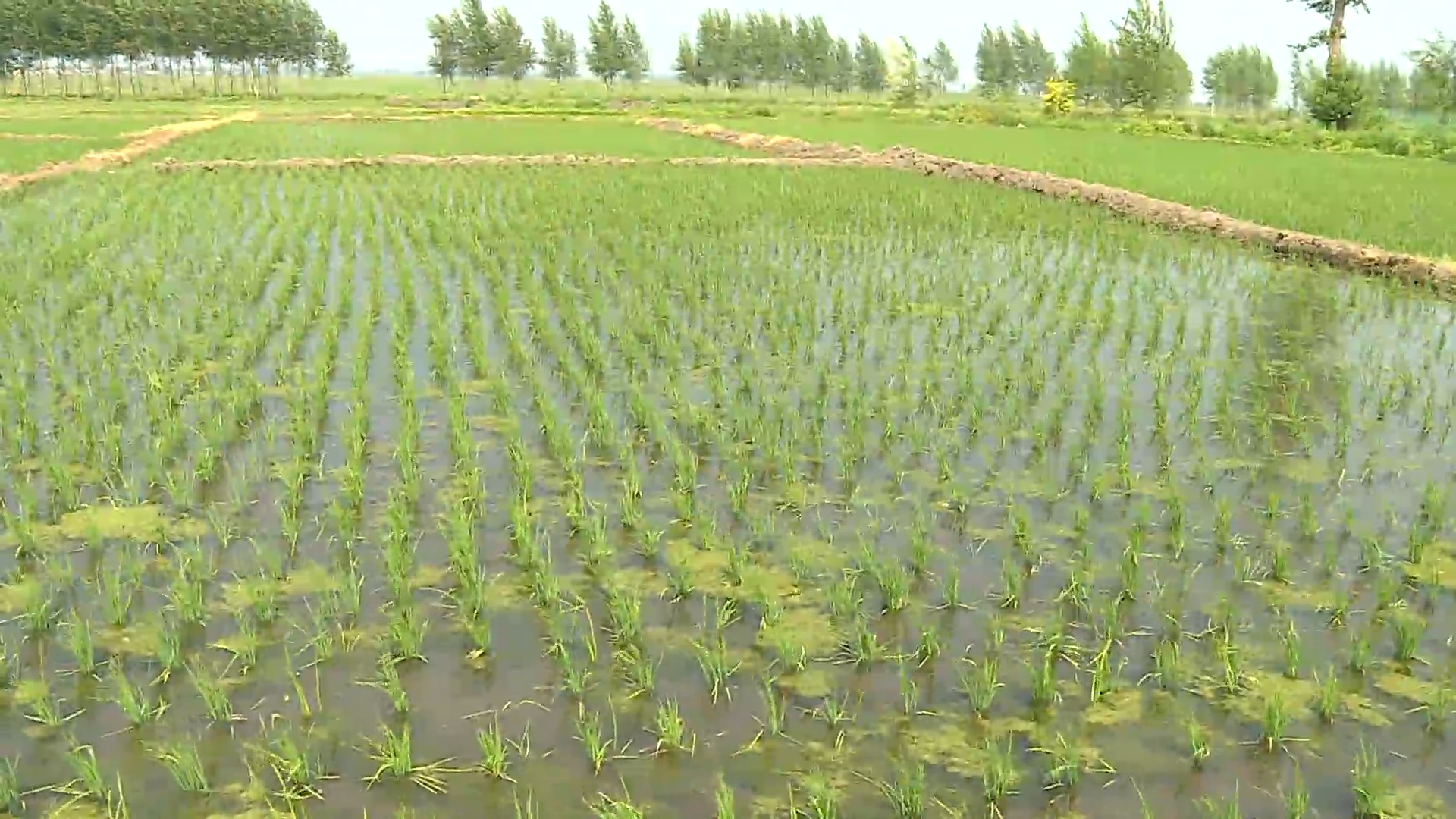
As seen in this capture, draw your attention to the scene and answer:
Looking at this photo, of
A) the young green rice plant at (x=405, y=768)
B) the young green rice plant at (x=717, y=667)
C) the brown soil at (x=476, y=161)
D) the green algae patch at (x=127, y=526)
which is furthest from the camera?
the brown soil at (x=476, y=161)

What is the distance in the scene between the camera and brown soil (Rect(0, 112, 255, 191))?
14.2 meters

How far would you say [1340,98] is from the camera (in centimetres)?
2455

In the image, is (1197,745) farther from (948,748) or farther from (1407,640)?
(1407,640)

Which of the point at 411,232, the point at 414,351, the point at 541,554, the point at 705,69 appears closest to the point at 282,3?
the point at 705,69

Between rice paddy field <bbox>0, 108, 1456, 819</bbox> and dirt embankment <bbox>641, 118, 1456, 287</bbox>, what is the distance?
→ 841 millimetres

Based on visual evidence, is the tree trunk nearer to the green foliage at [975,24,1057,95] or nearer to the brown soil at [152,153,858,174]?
the brown soil at [152,153,858,174]

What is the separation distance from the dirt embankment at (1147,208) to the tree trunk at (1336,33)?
12459 millimetres

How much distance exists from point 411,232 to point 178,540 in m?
7.52

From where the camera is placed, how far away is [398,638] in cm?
335

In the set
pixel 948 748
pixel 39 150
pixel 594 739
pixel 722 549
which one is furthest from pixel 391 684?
pixel 39 150

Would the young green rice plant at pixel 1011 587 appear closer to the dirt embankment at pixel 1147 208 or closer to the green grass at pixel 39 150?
the dirt embankment at pixel 1147 208

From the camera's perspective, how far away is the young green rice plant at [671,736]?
9.56 ft

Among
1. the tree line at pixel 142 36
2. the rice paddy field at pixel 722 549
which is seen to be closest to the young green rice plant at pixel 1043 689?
the rice paddy field at pixel 722 549

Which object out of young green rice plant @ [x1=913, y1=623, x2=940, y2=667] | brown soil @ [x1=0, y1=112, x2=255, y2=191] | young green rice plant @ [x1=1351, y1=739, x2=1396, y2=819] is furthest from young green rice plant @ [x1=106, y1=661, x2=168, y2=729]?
brown soil @ [x1=0, y1=112, x2=255, y2=191]
